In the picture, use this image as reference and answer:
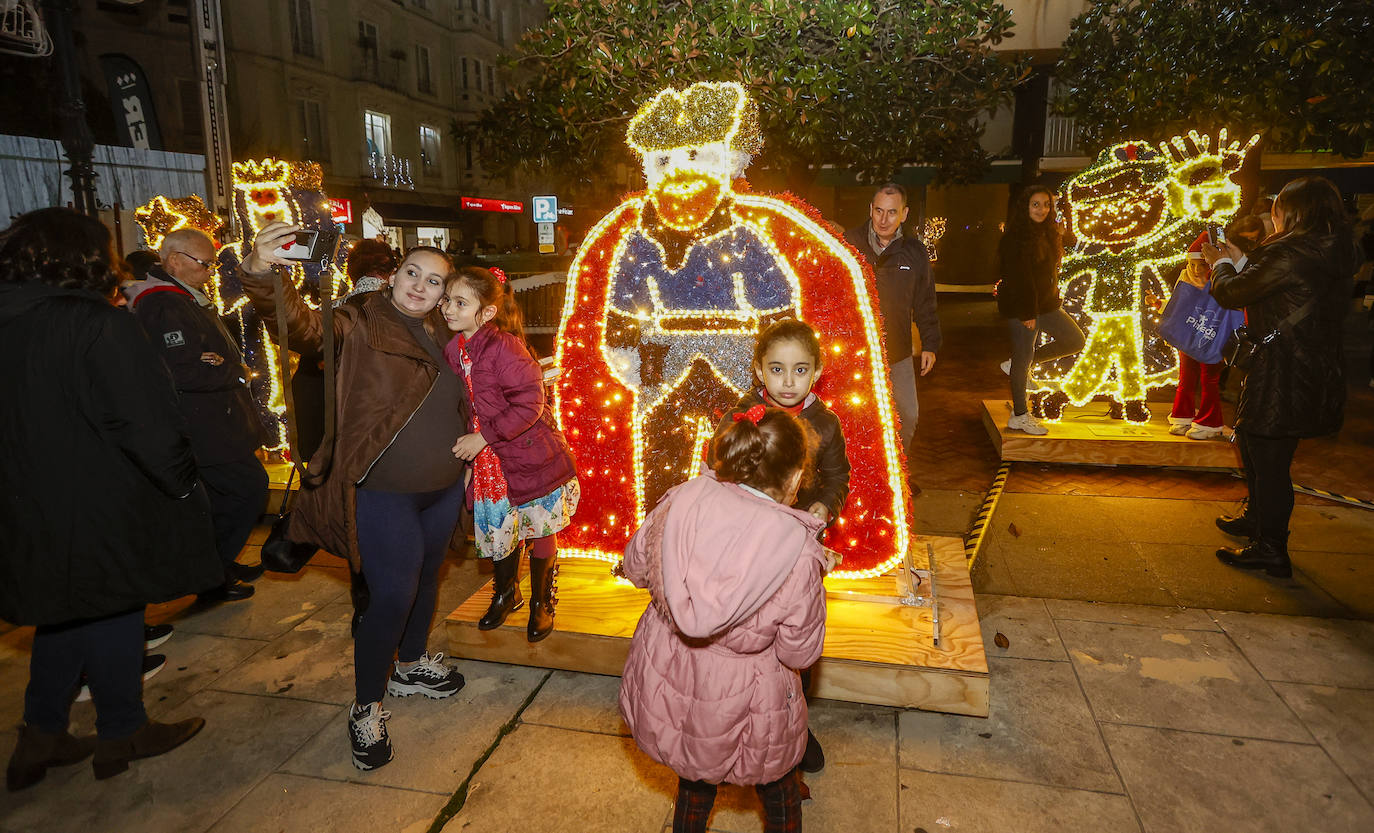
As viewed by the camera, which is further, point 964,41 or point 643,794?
point 964,41

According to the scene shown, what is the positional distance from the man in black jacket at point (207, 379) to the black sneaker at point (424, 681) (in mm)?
1205

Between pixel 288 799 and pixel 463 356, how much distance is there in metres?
1.72

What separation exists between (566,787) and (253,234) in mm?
4641

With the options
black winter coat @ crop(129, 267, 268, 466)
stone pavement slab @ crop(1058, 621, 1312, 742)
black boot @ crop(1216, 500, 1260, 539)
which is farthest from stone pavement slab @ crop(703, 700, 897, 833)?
black boot @ crop(1216, 500, 1260, 539)

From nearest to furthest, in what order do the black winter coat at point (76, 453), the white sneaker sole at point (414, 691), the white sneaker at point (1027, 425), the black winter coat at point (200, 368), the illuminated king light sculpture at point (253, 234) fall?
the black winter coat at point (76, 453), the white sneaker sole at point (414, 691), the black winter coat at point (200, 368), the illuminated king light sculpture at point (253, 234), the white sneaker at point (1027, 425)

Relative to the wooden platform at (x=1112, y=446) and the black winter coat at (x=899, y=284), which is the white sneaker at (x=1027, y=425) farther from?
the black winter coat at (x=899, y=284)

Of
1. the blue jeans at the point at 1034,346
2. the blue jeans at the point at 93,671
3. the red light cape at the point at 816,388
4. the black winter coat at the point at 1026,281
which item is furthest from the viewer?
the blue jeans at the point at 1034,346

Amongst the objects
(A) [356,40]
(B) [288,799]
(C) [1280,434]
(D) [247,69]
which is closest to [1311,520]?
(C) [1280,434]

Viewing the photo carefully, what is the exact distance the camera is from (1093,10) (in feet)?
25.1

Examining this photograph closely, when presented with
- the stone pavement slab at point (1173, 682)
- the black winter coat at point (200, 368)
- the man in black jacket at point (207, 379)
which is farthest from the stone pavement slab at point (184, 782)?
the stone pavement slab at point (1173, 682)

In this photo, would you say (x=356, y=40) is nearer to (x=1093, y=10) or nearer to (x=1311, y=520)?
(x=1093, y=10)

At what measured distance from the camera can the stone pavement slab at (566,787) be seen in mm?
2555

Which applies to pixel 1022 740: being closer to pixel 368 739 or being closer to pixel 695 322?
pixel 695 322

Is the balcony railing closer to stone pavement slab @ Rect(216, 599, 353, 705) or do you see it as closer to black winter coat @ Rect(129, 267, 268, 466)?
black winter coat @ Rect(129, 267, 268, 466)
